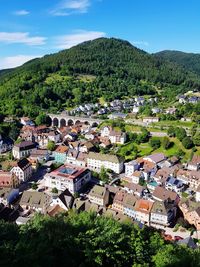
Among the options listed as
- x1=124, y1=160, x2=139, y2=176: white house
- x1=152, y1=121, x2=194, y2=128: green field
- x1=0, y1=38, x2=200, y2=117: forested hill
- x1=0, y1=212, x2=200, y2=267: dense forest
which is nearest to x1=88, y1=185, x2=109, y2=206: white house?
x1=124, y1=160, x2=139, y2=176: white house

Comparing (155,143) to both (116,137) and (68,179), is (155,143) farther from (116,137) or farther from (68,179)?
(68,179)

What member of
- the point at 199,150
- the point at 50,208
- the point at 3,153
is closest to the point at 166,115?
the point at 199,150

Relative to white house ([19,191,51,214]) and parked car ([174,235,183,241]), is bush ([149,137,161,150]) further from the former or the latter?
parked car ([174,235,183,241])

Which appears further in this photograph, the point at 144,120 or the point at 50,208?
the point at 144,120

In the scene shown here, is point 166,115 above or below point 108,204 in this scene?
above

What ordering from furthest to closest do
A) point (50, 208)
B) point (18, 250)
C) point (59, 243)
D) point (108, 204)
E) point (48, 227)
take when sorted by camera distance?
1. point (108, 204)
2. point (50, 208)
3. point (48, 227)
4. point (59, 243)
5. point (18, 250)

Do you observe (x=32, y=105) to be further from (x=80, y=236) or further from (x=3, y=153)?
Answer: (x=80, y=236)

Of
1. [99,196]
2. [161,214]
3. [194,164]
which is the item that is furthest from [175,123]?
[161,214]
